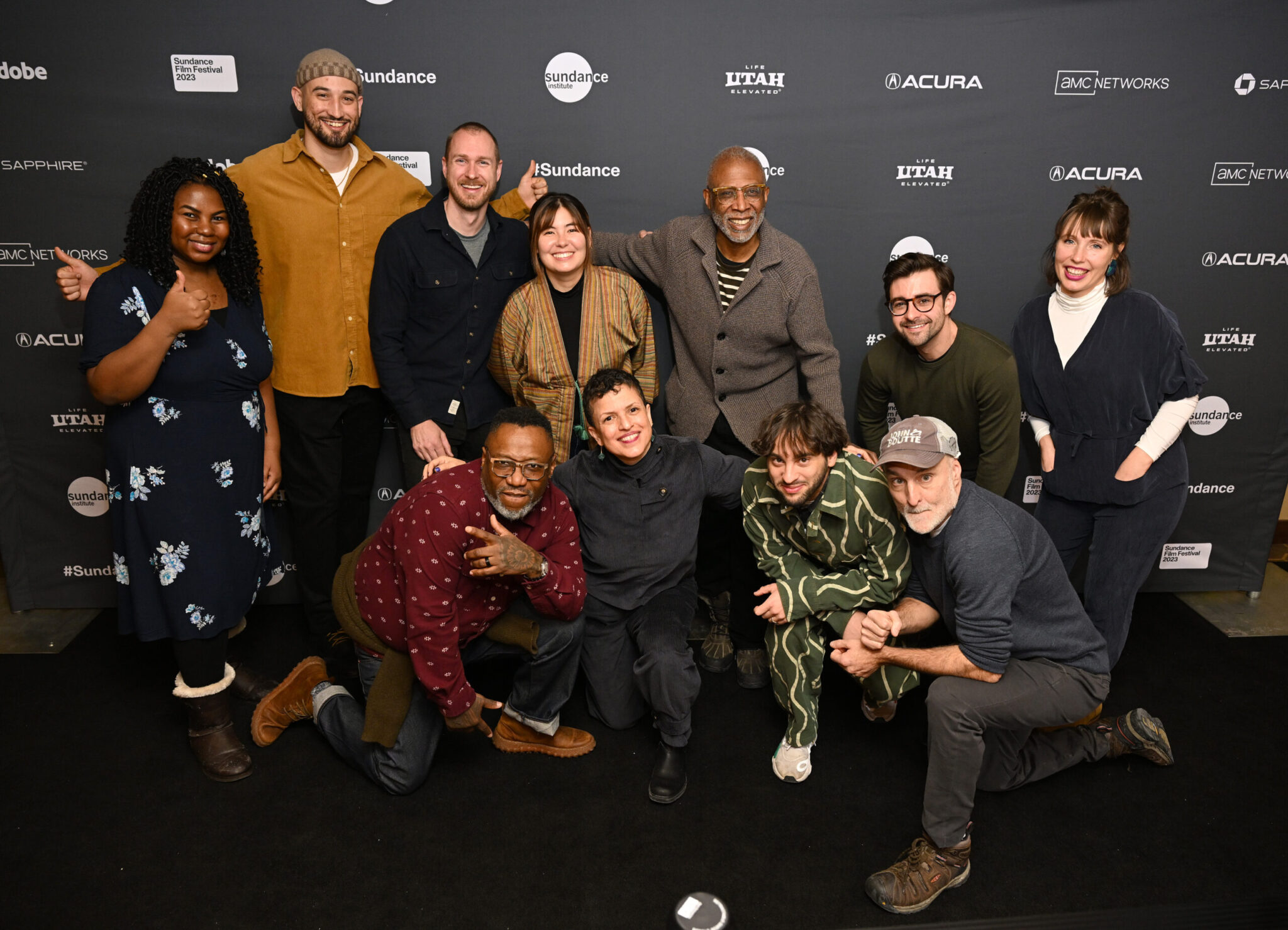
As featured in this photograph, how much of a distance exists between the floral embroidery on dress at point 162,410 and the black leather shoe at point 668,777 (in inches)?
64.7

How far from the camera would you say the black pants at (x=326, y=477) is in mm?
3021

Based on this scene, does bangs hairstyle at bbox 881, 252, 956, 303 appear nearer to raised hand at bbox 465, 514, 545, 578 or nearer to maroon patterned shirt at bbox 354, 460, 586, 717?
maroon patterned shirt at bbox 354, 460, 586, 717

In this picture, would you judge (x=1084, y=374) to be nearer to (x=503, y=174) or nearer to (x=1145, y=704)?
(x=1145, y=704)

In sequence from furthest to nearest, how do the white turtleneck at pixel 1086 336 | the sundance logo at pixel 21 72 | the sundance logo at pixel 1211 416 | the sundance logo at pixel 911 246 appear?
the sundance logo at pixel 1211 416, the sundance logo at pixel 911 246, the sundance logo at pixel 21 72, the white turtleneck at pixel 1086 336

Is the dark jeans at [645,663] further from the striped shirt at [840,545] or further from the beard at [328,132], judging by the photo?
the beard at [328,132]

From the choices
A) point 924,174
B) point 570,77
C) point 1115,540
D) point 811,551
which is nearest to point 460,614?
point 811,551

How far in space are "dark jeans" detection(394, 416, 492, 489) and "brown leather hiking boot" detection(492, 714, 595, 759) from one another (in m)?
0.88

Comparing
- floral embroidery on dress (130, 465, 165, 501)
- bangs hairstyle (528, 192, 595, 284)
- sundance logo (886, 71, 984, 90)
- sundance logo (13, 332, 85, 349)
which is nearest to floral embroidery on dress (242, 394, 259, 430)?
floral embroidery on dress (130, 465, 165, 501)

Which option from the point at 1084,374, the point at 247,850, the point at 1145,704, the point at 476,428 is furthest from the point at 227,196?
the point at 1145,704

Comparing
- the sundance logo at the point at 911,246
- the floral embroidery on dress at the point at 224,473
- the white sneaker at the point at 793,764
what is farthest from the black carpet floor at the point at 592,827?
the sundance logo at the point at 911,246

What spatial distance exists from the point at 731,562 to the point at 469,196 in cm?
152

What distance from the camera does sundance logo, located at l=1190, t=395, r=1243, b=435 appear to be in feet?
11.7

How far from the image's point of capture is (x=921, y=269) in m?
2.69

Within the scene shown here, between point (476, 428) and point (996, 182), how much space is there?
6.99 ft
